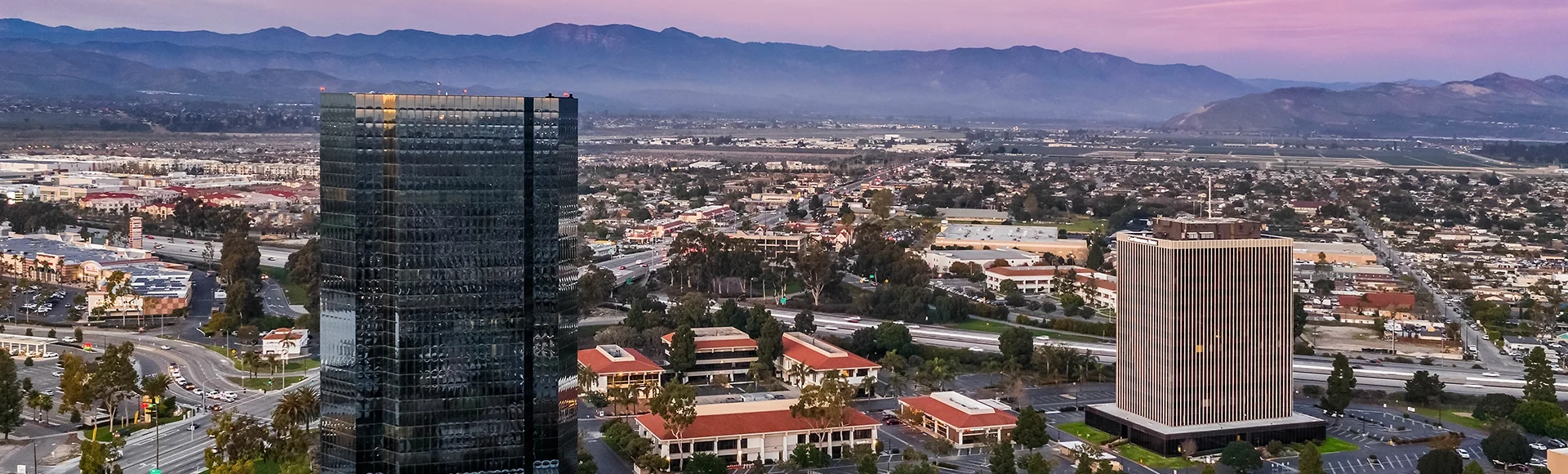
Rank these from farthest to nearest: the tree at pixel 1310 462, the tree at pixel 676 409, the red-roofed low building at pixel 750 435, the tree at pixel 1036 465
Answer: the red-roofed low building at pixel 750 435 < the tree at pixel 676 409 < the tree at pixel 1310 462 < the tree at pixel 1036 465

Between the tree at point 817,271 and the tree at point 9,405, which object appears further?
the tree at point 817,271

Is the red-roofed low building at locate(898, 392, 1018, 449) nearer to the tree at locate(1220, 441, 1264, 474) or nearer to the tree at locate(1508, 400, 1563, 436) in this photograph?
the tree at locate(1220, 441, 1264, 474)

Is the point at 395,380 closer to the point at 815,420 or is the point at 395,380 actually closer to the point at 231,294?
the point at 815,420

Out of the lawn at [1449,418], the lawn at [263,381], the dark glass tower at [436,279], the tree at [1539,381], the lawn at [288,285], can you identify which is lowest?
the lawn at [263,381]

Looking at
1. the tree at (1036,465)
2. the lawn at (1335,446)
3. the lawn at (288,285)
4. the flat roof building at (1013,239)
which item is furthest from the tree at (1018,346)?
the lawn at (288,285)

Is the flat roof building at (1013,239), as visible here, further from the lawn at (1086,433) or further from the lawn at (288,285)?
the lawn at (1086,433)

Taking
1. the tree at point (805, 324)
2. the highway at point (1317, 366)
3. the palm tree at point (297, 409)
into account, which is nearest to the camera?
the palm tree at point (297, 409)
